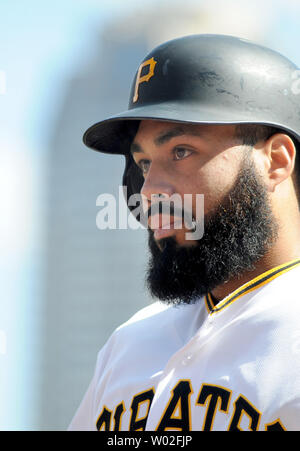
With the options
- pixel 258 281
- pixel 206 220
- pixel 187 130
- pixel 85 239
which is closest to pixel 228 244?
pixel 206 220

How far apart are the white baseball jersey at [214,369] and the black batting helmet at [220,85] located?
68cm

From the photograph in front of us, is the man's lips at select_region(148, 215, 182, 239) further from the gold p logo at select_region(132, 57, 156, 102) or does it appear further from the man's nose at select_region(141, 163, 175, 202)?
the gold p logo at select_region(132, 57, 156, 102)

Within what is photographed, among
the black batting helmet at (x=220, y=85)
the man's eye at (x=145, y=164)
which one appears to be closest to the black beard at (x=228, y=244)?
the black batting helmet at (x=220, y=85)

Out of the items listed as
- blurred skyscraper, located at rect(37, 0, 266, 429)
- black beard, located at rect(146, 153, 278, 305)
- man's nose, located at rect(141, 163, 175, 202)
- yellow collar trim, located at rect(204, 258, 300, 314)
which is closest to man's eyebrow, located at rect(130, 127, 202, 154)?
man's nose, located at rect(141, 163, 175, 202)

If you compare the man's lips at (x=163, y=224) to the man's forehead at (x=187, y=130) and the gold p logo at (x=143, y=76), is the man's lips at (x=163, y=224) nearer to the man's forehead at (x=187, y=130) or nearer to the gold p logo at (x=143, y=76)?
the man's forehead at (x=187, y=130)

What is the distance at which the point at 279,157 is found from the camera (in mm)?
3078

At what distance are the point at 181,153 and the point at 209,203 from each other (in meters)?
0.24

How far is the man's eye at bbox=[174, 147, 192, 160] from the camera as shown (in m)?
2.99

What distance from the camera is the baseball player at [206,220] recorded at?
279 cm

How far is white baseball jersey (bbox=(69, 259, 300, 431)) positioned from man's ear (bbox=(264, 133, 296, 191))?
39 cm

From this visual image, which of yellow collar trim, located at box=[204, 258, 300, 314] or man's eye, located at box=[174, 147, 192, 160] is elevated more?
man's eye, located at box=[174, 147, 192, 160]

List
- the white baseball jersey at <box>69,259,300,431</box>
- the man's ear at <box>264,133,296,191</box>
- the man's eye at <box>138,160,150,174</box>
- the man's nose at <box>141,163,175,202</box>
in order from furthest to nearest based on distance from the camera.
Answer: the man's eye at <box>138,160,150,174</box>
the man's ear at <box>264,133,296,191</box>
the man's nose at <box>141,163,175,202</box>
the white baseball jersey at <box>69,259,300,431</box>
